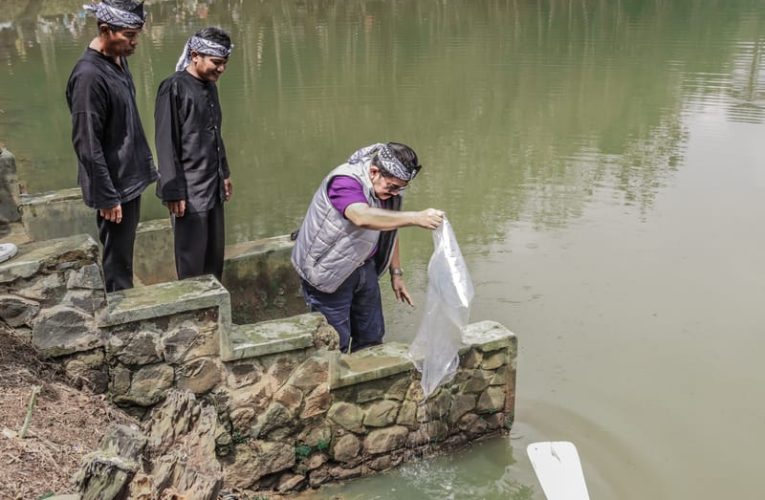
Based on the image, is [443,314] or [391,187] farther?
[443,314]

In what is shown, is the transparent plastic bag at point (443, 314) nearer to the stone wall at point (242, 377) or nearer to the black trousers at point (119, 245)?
the stone wall at point (242, 377)

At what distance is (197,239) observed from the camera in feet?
14.4

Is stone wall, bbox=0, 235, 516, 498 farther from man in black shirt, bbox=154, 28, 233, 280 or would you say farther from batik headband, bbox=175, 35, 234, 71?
batik headband, bbox=175, 35, 234, 71

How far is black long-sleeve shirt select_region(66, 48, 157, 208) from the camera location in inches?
146

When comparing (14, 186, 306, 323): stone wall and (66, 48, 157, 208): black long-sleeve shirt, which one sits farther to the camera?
(14, 186, 306, 323): stone wall

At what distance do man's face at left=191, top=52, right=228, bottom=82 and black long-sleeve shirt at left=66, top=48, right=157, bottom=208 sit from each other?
350 millimetres

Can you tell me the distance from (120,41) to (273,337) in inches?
63.6

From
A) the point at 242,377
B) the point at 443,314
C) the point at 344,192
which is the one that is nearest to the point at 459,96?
the point at 443,314

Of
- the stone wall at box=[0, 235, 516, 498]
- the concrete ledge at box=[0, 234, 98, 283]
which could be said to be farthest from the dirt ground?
the concrete ledge at box=[0, 234, 98, 283]

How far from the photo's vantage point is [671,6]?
23531 millimetres

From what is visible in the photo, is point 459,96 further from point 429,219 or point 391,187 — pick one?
point 429,219

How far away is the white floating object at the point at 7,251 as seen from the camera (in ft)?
11.7

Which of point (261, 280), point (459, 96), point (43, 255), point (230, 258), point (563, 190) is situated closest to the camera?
point (43, 255)

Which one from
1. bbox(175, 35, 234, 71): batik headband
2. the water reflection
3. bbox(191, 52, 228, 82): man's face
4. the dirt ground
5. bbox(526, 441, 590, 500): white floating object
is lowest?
bbox(526, 441, 590, 500): white floating object
